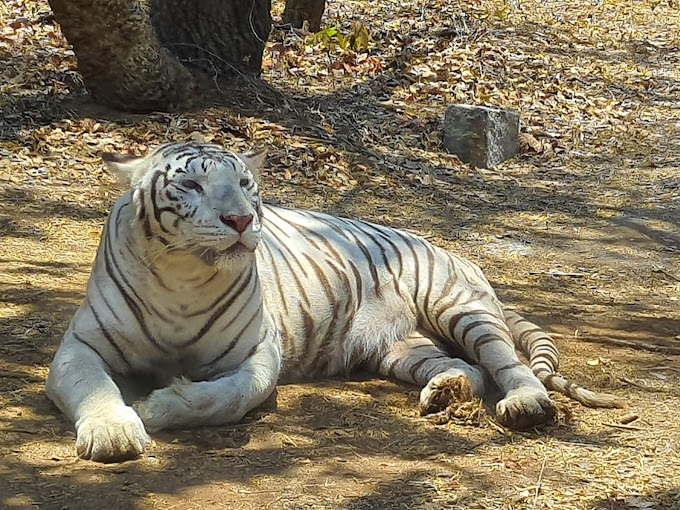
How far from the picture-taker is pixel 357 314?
449 centimetres

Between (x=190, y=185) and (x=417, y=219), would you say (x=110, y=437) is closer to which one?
(x=190, y=185)

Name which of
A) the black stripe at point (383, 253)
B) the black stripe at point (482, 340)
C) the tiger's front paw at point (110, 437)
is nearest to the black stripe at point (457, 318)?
the black stripe at point (482, 340)

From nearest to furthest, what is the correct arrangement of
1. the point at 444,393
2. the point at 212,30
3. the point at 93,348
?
the point at 93,348 → the point at 444,393 → the point at 212,30

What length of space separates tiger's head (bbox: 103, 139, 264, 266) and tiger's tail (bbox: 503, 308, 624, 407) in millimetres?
1390

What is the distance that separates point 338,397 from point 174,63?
A: 15.7 feet

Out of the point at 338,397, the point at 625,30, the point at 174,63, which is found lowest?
the point at 338,397

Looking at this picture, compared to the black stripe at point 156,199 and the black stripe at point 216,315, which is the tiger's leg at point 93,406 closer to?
the black stripe at point 216,315

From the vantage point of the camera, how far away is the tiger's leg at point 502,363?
3703 mm

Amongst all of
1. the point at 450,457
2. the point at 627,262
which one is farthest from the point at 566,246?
the point at 450,457

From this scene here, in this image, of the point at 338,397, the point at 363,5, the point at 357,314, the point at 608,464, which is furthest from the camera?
the point at 363,5

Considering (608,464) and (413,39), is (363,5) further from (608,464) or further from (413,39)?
(608,464)

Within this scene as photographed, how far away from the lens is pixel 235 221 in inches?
134

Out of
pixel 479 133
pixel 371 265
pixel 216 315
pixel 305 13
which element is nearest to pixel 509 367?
pixel 371 265

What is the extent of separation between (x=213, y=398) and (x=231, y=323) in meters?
0.34
